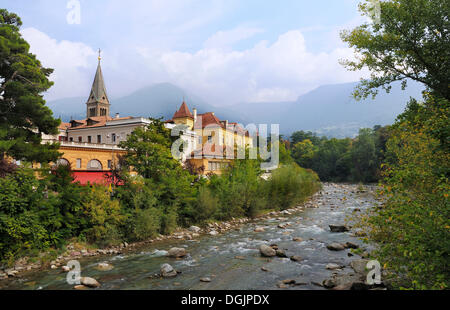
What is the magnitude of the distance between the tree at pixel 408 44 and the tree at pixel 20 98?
16.5m

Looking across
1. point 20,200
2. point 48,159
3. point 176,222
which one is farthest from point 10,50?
point 176,222

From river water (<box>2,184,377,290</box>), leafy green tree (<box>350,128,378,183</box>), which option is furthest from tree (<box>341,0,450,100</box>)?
leafy green tree (<box>350,128,378,183</box>)

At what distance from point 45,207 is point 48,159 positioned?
3.48m

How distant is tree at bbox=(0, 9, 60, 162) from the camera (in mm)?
14414

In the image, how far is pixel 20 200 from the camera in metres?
12.1

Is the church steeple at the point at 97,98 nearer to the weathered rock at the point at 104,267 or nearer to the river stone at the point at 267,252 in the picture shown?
the weathered rock at the point at 104,267

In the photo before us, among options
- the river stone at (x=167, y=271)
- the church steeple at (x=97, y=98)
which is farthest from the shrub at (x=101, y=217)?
the church steeple at (x=97, y=98)

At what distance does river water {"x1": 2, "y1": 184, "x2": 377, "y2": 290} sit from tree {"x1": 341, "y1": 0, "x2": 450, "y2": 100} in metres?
6.98

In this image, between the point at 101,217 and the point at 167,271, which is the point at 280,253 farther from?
the point at 101,217

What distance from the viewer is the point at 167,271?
11.3 m

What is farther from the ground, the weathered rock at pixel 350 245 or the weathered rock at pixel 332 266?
the weathered rock at pixel 332 266

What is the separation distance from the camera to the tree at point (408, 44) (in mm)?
11539

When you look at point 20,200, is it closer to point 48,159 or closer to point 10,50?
point 48,159

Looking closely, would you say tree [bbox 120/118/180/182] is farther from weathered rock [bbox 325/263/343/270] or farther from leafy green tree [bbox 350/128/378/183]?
leafy green tree [bbox 350/128/378/183]
